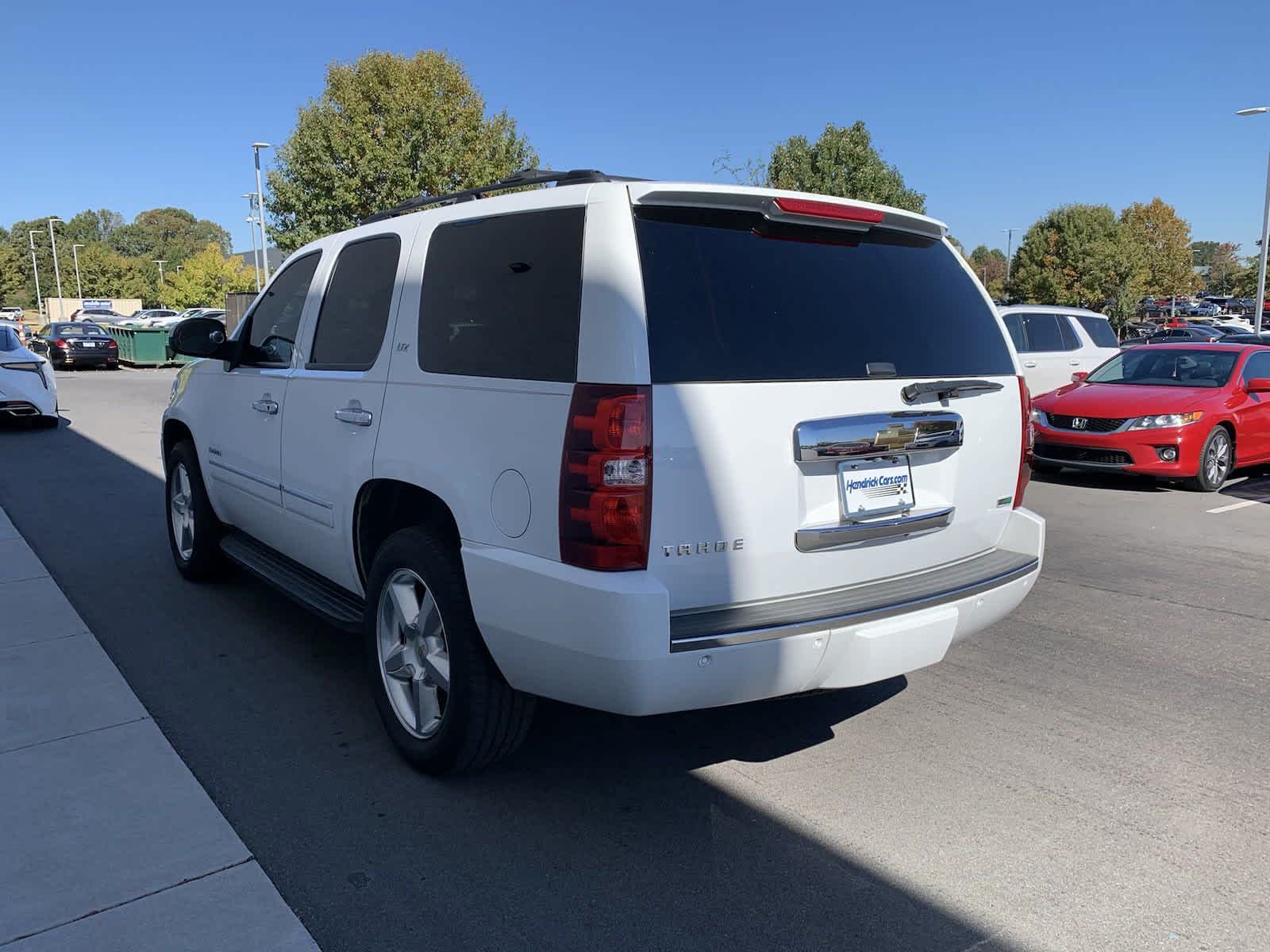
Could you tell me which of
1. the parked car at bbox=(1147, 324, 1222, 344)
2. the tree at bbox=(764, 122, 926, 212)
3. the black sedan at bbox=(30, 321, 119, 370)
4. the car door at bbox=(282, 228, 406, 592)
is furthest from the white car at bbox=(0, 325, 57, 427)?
the parked car at bbox=(1147, 324, 1222, 344)

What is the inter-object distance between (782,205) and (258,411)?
2.94m

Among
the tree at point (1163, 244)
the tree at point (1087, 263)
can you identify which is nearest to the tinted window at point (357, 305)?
the tree at point (1087, 263)

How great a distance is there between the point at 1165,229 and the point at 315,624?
75197 mm

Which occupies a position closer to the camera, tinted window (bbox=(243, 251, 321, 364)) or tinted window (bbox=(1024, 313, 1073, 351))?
tinted window (bbox=(243, 251, 321, 364))

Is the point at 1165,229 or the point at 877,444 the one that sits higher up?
the point at 1165,229

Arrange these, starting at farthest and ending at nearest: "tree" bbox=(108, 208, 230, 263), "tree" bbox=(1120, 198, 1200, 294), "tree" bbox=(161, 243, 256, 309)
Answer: "tree" bbox=(108, 208, 230, 263)
"tree" bbox=(1120, 198, 1200, 294)
"tree" bbox=(161, 243, 256, 309)

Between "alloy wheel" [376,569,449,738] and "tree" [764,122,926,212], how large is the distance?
1282 inches

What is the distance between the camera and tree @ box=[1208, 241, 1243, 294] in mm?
108000

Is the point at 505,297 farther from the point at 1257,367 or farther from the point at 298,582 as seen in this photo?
the point at 1257,367

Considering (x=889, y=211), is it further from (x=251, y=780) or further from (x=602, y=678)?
(x=251, y=780)

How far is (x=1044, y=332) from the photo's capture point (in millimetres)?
13922

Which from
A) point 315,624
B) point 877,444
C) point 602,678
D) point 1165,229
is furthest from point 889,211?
point 1165,229

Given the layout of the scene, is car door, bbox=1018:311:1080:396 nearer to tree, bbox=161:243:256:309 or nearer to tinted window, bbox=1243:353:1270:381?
tinted window, bbox=1243:353:1270:381

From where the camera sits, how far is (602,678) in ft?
9.18
